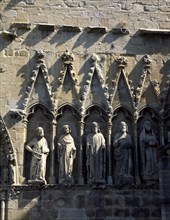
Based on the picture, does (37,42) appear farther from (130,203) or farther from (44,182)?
(130,203)

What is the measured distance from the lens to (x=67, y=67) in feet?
37.3

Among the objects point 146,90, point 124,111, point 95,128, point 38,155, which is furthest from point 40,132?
point 146,90

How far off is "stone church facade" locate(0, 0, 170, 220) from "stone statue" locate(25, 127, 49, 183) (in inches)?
0.8

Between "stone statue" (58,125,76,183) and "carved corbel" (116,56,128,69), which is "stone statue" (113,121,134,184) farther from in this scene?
"carved corbel" (116,56,128,69)

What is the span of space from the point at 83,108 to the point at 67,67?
930mm

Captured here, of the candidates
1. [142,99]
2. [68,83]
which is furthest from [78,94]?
[142,99]

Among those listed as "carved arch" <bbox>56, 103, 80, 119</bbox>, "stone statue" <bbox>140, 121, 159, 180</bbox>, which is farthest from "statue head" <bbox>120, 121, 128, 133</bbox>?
"carved arch" <bbox>56, 103, 80, 119</bbox>

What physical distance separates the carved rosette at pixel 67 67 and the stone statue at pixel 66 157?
1.20 metres

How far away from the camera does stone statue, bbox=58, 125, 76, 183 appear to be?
1062 centimetres

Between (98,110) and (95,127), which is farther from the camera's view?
(98,110)

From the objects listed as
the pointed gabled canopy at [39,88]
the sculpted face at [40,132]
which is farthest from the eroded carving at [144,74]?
the sculpted face at [40,132]

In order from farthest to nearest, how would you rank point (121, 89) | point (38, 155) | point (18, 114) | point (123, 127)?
point (121, 89), point (123, 127), point (18, 114), point (38, 155)

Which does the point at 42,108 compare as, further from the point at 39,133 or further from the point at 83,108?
the point at 83,108

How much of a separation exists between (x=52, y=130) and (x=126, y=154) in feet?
5.00
